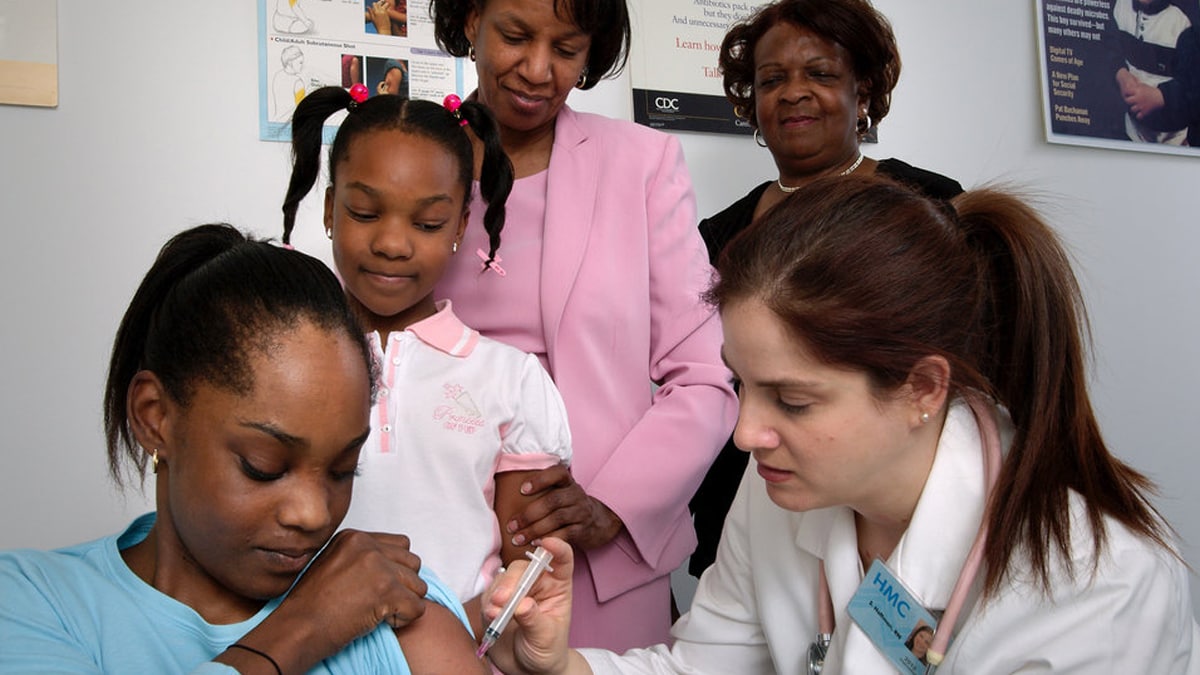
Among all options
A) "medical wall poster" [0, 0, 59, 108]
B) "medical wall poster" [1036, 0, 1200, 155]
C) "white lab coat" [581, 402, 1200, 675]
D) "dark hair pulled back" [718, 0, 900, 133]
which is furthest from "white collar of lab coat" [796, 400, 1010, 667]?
"medical wall poster" [1036, 0, 1200, 155]

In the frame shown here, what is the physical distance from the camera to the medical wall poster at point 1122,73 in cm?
294

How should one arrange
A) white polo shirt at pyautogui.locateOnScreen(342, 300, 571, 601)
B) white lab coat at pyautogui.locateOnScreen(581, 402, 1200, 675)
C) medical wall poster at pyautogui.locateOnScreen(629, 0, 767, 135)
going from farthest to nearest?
1. medical wall poster at pyautogui.locateOnScreen(629, 0, 767, 135)
2. white polo shirt at pyautogui.locateOnScreen(342, 300, 571, 601)
3. white lab coat at pyautogui.locateOnScreen(581, 402, 1200, 675)

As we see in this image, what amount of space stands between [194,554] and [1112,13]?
3.12 meters

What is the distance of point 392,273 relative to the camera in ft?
4.46

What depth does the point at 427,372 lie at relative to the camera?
4.58ft

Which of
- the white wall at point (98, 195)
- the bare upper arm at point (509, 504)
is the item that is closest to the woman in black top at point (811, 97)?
the white wall at point (98, 195)

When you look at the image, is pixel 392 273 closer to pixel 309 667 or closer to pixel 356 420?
pixel 356 420

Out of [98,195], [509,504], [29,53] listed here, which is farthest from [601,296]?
[29,53]

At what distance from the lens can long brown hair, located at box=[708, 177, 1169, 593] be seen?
3.45ft

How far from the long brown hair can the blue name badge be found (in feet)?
0.30

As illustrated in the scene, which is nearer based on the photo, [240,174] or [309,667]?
[309,667]

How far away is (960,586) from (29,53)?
1926 millimetres

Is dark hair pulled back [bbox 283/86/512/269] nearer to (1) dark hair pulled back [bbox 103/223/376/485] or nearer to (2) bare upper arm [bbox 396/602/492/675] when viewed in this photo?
(1) dark hair pulled back [bbox 103/223/376/485]

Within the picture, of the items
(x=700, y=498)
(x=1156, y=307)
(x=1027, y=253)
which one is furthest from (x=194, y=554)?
→ (x=1156, y=307)
